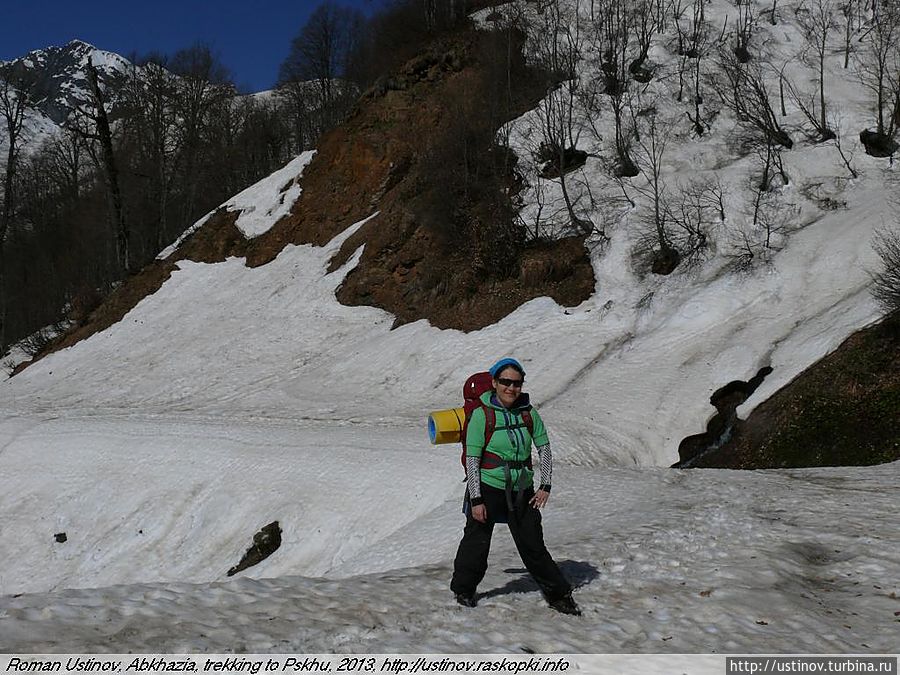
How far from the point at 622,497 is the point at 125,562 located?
10291 millimetres

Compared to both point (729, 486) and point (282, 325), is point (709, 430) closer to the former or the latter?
point (729, 486)

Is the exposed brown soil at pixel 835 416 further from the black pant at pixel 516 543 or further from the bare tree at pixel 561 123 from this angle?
the bare tree at pixel 561 123

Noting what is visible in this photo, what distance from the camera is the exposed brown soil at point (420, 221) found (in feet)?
79.7

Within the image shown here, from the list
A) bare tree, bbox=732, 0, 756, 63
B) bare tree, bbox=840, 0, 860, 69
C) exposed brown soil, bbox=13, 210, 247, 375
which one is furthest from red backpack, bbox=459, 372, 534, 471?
bare tree, bbox=732, 0, 756, 63

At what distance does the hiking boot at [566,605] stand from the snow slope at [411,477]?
136mm

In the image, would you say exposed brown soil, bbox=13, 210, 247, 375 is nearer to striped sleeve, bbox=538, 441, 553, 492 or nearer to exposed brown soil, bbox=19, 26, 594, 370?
exposed brown soil, bbox=19, 26, 594, 370

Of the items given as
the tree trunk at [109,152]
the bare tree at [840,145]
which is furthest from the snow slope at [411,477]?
the tree trunk at [109,152]

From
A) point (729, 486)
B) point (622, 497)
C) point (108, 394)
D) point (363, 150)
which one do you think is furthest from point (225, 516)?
point (363, 150)

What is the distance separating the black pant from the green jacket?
0.12 meters

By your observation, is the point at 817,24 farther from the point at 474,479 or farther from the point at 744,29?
the point at 474,479

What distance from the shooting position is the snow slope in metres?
5.08

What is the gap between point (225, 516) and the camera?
13.9 meters

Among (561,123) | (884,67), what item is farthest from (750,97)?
(561,123)

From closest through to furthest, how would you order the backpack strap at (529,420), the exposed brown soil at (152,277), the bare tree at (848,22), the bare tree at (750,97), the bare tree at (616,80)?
the backpack strap at (529,420) → the bare tree at (750,97) → the bare tree at (616,80) → the exposed brown soil at (152,277) → the bare tree at (848,22)
